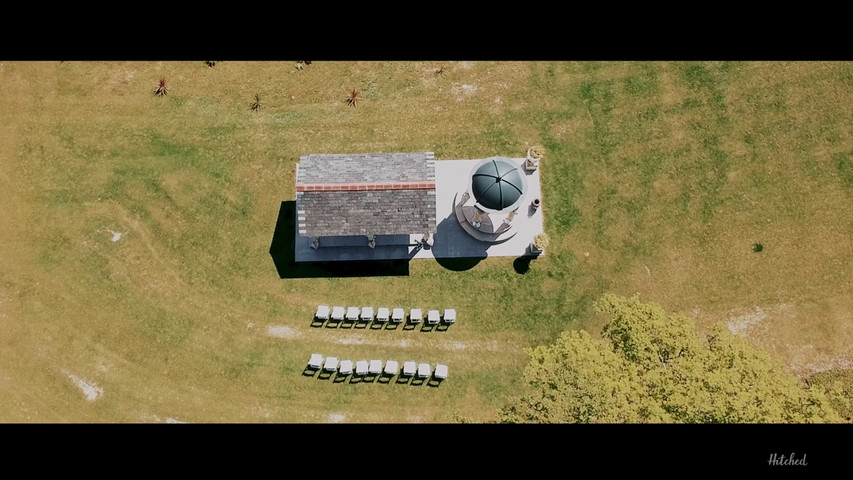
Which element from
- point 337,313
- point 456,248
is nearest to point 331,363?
point 337,313

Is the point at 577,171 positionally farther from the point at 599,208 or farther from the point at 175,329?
the point at 175,329

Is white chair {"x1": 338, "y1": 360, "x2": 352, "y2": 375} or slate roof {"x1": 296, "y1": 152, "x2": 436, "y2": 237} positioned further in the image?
white chair {"x1": 338, "y1": 360, "x2": 352, "y2": 375}

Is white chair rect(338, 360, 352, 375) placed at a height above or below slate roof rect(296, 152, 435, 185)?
below

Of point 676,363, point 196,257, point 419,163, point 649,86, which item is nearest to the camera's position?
point 676,363

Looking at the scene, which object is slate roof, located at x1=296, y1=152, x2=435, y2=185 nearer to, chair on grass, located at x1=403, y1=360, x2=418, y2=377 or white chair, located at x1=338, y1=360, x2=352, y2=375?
white chair, located at x1=338, y1=360, x2=352, y2=375

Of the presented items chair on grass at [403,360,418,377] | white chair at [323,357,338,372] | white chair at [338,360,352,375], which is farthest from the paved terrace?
chair on grass at [403,360,418,377]
